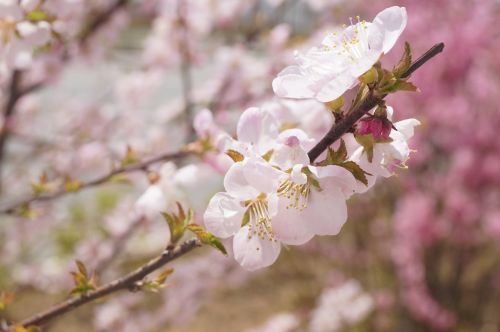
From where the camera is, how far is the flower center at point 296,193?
0.49 metres

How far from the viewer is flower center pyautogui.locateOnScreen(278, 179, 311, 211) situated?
49 centimetres

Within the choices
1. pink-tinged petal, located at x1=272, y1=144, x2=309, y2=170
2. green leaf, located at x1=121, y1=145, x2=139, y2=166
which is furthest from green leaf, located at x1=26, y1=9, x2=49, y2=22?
pink-tinged petal, located at x1=272, y1=144, x2=309, y2=170

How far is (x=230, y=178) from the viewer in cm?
49

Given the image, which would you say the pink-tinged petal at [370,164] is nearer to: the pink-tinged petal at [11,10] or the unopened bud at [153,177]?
the unopened bud at [153,177]

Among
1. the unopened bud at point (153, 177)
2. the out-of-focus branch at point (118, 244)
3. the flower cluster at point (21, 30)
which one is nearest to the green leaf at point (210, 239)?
the unopened bud at point (153, 177)

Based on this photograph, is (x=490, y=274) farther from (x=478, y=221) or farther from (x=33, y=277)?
(x=33, y=277)

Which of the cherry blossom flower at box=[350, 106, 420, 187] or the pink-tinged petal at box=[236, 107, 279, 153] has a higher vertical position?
the pink-tinged petal at box=[236, 107, 279, 153]

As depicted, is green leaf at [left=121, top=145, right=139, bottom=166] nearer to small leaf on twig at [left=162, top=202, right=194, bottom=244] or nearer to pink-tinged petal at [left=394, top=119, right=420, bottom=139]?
small leaf on twig at [left=162, top=202, right=194, bottom=244]

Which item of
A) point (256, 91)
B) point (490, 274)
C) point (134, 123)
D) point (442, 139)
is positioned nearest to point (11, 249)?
point (134, 123)

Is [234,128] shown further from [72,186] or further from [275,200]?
[275,200]

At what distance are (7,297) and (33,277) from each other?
2.71 m

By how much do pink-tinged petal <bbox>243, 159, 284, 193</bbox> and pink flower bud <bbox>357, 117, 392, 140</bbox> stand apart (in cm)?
8

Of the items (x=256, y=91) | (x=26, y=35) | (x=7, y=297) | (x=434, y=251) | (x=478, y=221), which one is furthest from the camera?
(x=434, y=251)

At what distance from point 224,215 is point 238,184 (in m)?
0.04
